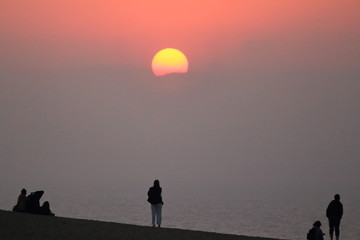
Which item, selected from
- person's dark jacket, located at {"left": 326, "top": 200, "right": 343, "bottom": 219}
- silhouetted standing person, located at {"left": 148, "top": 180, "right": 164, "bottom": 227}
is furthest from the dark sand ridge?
person's dark jacket, located at {"left": 326, "top": 200, "right": 343, "bottom": 219}

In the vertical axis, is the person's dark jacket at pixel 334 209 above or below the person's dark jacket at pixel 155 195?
below

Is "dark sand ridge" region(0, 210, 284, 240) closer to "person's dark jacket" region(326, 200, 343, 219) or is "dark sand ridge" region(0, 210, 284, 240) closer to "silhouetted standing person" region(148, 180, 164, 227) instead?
"silhouetted standing person" region(148, 180, 164, 227)

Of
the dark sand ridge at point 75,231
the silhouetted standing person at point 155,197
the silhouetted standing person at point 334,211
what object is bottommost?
the dark sand ridge at point 75,231

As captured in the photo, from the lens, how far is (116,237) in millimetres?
26172

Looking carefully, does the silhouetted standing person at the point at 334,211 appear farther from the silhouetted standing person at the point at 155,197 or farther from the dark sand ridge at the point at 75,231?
the silhouetted standing person at the point at 155,197

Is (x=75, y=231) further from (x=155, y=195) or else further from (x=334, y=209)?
(x=334, y=209)

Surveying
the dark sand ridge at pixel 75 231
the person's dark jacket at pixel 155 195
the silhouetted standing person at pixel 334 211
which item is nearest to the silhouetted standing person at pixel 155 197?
the person's dark jacket at pixel 155 195

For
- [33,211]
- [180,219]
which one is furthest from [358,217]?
[33,211]

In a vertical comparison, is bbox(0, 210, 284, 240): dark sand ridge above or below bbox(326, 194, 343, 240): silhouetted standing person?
below

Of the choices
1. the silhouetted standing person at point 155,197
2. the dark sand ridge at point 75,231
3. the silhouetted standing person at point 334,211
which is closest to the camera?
the dark sand ridge at point 75,231

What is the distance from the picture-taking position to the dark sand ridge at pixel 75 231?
2569 cm

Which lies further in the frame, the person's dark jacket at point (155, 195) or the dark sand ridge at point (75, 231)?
the person's dark jacket at point (155, 195)

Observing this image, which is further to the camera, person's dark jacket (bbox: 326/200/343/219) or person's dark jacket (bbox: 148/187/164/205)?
person's dark jacket (bbox: 148/187/164/205)

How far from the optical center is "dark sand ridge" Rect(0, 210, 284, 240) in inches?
1011
